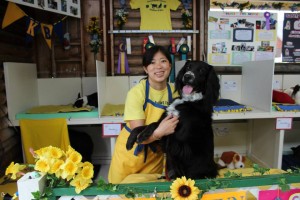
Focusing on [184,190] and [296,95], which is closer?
[184,190]

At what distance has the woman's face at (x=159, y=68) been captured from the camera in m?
1.45

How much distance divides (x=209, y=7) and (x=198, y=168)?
99.1 inches

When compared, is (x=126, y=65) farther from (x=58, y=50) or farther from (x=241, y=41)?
(x=241, y=41)

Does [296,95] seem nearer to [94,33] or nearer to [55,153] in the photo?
[94,33]

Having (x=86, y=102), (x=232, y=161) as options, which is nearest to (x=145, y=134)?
(x=86, y=102)

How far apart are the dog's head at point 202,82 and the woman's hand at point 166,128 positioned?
200mm

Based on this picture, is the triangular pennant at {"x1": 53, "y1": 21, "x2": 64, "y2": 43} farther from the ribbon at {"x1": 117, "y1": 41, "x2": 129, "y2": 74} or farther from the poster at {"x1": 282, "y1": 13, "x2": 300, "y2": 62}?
the poster at {"x1": 282, "y1": 13, "x2": 300, "y2": 62}

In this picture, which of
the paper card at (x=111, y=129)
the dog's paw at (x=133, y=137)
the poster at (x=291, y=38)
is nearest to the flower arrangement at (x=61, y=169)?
the dog's paw at (x=133, y=137)

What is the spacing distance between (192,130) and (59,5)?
2.12 metres

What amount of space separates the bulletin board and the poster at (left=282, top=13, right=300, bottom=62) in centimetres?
19

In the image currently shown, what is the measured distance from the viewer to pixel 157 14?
10.4 feet

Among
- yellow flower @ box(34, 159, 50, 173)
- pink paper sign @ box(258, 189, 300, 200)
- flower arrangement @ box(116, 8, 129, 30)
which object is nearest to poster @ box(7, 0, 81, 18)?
flower arrangement @ box(116, 8, 129, 30)

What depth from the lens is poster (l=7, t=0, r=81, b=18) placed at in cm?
224

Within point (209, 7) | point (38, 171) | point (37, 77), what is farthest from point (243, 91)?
point (38, 171)
